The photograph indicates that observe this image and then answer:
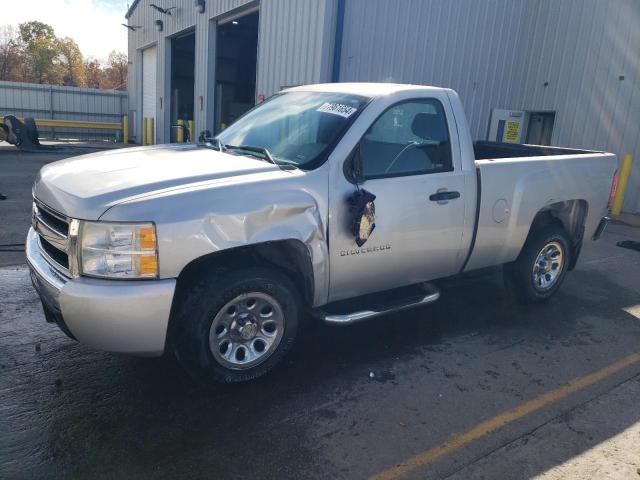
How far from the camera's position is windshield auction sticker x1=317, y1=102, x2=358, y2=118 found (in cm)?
370

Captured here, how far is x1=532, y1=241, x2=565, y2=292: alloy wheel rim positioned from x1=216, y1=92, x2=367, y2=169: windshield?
8.41 feet

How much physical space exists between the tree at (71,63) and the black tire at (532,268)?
190 feet

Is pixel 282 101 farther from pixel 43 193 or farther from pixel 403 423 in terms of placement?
pixel 403 423

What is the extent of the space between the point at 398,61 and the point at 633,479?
358 inches

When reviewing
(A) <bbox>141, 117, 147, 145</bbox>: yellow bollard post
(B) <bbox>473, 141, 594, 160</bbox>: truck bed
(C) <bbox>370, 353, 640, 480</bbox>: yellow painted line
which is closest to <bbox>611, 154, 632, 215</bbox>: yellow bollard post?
(B) <bbox>473, 141, 594, 160</bbox>: truck bed

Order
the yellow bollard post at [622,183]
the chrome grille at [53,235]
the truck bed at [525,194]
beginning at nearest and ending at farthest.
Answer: the chrome grille at [53,235], the truck bed at [525,194], the yellow bollard post at [622,183]

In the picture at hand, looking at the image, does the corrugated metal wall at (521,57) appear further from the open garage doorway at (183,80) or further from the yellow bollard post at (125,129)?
the yellow bollard post at (125,129)

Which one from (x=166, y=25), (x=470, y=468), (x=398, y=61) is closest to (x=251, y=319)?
(x=470, y=468)

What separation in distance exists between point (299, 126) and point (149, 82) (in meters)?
21.1

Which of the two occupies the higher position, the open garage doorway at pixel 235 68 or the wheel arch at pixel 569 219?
the open garage doorway at pixel 235 68

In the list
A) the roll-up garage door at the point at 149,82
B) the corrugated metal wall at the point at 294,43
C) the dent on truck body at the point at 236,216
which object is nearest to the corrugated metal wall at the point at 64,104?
the roll-up garage door at the point at 149,82

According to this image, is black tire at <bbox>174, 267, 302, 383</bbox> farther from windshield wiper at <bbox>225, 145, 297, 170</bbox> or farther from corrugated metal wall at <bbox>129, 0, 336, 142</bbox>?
corrugated metal wall at <bbox>129, 0, 336, 142</bbox>

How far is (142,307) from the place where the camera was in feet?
9.19

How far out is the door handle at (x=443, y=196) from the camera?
12.8 feet
